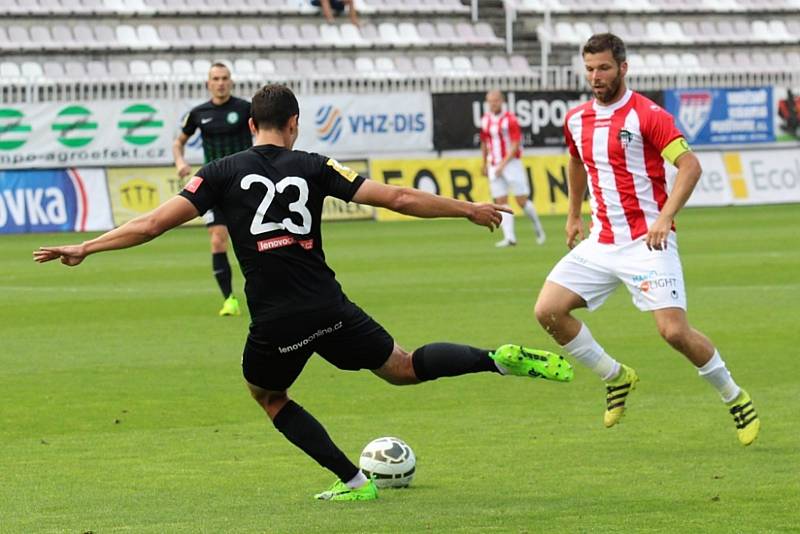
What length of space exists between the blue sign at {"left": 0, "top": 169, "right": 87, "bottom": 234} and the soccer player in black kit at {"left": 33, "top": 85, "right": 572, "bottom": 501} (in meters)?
21.6

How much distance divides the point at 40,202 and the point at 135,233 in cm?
2223

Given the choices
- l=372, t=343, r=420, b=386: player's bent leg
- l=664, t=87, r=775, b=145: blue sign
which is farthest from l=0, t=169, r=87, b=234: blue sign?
l=372, t=343, r=420, b=386: player's bent leg

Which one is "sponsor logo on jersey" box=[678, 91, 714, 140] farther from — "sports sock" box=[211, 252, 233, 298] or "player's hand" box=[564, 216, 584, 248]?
"player's hand" box=[564, 216, 584, 248]

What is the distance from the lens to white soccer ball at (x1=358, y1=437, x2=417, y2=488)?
7281 millimetres

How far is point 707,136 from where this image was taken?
3575 centimetres

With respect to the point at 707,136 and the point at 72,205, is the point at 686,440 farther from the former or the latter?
the point at 707,136

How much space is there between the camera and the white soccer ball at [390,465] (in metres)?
7.28

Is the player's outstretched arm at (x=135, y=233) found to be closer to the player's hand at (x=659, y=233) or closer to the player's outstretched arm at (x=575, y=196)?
the player's hand at (x=659, y=233)

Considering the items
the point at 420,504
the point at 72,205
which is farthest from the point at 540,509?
the point at 72,205

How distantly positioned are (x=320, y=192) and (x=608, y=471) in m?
2.00

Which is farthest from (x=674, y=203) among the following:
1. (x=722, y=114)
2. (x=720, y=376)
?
(x=722, y=114)

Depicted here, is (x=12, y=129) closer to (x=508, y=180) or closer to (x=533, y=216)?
(x=508, y=180)

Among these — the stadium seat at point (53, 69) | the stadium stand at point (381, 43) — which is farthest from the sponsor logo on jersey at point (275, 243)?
the stadium seat at point (53, 69)

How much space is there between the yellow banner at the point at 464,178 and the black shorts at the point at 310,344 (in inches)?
954
